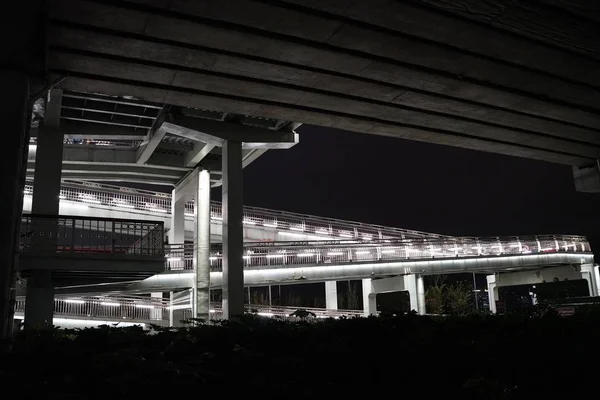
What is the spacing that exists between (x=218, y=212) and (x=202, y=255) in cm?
1149

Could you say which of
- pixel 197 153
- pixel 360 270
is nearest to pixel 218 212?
pixel 197 153

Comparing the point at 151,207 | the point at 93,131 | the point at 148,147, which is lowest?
the point at 151,207

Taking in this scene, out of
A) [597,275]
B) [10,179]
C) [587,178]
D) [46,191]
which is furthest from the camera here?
[597,275]

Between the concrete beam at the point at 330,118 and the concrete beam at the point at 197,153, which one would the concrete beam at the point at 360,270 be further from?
the concrete beam at the point at 330,118

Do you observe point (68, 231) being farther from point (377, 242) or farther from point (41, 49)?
point (377, 242)

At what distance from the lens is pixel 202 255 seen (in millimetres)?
26906

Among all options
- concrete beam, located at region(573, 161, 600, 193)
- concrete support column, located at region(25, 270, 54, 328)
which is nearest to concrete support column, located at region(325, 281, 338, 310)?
concrete beam, located at region(573, 161, 600, 193)

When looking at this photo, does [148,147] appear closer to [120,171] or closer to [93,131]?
[93,131]

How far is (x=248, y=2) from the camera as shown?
9695mm

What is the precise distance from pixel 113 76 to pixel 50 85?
1.39 meters

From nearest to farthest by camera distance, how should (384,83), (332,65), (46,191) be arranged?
1. (332,65)
2. (384,83)
3. (46,191)

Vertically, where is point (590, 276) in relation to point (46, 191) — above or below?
below

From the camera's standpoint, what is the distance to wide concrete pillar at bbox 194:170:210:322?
85.7 feet

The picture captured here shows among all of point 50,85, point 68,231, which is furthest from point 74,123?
point 50,85
